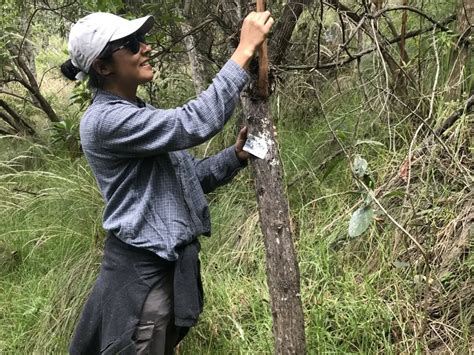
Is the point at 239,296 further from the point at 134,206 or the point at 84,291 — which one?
the point at 134,206

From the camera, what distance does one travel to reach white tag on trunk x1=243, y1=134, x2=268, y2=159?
189cm

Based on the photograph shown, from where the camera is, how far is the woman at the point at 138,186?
171 centimetres

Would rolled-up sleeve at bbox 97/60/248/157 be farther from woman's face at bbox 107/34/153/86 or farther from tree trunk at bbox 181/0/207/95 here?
tree trunk at bbox 181/0/207/95

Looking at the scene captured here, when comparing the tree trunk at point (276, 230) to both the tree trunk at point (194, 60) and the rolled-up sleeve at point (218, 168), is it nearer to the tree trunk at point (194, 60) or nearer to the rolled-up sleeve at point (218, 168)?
the rolled-up sleeve at point (218, 168)

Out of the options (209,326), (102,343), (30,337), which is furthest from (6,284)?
(102,343)

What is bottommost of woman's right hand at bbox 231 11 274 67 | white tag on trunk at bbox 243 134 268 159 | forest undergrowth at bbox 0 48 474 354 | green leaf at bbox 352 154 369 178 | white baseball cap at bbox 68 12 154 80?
forest undergrowth at bbox 0 48 474 354

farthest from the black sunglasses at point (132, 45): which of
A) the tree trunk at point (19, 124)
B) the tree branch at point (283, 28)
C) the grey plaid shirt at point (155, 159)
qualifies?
the tree trunk at point (19, 124)

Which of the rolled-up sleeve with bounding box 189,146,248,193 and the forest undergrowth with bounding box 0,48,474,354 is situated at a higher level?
the rolled-up sleeve with bounding box 189,146,248,193

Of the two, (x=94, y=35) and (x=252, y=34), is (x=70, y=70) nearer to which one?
(x=94, y=35)

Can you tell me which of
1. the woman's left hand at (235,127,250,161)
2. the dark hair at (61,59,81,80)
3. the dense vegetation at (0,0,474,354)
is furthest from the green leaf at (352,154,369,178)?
the dark hair at (61,59,81,80)

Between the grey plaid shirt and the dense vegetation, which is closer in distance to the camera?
the grey plaid shirt

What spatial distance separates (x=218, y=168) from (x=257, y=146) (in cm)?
32

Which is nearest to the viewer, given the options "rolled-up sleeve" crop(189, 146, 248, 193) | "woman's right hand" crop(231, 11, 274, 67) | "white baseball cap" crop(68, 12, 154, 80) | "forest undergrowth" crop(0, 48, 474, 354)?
"woman's right hand" crop(231, 11, 274, 67)

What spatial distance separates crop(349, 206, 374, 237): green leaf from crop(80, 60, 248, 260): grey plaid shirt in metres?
0.51
